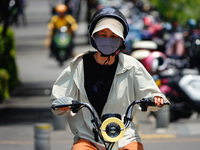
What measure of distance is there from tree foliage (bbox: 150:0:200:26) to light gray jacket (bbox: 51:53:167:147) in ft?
76.2

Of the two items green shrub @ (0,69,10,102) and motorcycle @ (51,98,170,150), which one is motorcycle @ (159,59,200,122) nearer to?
green shrub @ (0,69,10,102)

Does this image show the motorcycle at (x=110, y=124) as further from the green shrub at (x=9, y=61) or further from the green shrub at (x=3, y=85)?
the green shrub at (x=9, y=61)

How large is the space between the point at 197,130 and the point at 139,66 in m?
6.93

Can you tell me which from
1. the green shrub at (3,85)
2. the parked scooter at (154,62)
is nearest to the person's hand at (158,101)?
the parked scooter at (154,62)

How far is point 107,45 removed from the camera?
16.0 feet

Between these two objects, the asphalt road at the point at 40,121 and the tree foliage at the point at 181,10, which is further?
the tree foliage at the point at 181,10

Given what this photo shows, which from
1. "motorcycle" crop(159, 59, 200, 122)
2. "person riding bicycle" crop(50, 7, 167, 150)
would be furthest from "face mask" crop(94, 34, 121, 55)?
"motorcycle" crop(159, 59, 200, 122)

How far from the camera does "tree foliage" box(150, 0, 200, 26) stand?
92.6 feet

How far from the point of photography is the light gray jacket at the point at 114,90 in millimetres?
4820

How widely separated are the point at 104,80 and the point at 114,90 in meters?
0.12

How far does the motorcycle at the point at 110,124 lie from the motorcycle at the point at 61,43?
53.4 ft

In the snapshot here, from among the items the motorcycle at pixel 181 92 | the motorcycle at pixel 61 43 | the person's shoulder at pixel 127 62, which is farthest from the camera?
the motorcycle at pixel 61 43

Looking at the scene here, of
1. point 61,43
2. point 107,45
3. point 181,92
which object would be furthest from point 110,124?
point 61,43

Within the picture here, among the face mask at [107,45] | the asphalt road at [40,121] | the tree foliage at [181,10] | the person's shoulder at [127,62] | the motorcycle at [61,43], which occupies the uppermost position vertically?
the tree foliage at [181,10]
